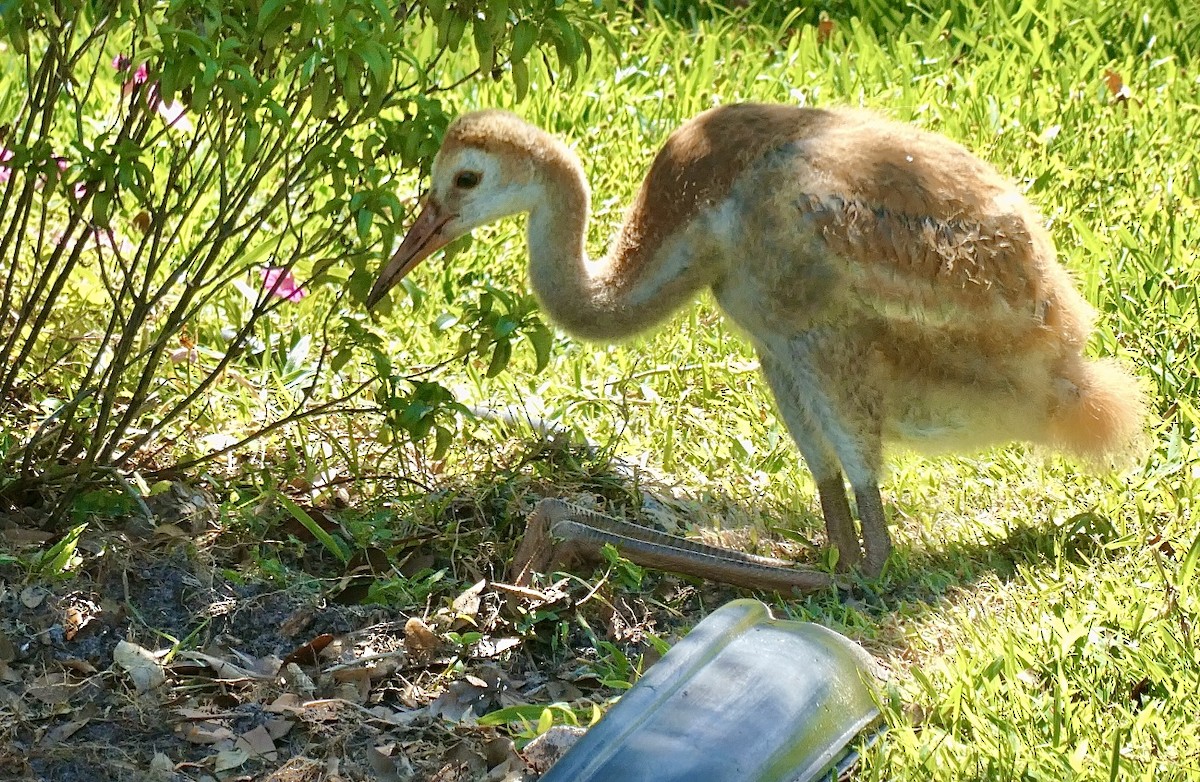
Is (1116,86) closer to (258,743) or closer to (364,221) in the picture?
(364,221)

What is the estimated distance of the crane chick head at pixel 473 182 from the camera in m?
4.41

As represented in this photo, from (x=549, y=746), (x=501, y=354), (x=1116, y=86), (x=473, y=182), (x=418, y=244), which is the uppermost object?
(x=473, y=182)

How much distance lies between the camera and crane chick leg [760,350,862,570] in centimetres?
458

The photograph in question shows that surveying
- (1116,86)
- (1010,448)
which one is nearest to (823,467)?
(1010,448)

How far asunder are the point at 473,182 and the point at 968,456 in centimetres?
184

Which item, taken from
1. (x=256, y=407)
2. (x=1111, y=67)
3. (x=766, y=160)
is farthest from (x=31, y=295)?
(x=1111, y=67)

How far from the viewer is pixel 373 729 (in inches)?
147

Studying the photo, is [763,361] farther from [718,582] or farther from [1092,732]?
[1092,732]

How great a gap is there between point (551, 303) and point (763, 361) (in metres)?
0.64

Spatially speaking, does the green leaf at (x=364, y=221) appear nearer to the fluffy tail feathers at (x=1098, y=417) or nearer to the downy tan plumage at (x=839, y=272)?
the downy tan plumage at (x=839, y=272)

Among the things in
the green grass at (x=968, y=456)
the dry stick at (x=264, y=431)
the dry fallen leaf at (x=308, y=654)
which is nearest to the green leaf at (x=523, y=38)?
the green grass at (x=968, y=456)

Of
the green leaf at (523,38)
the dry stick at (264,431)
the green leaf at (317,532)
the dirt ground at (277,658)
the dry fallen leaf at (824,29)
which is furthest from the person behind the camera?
the dry fallen leaf at (824,29)

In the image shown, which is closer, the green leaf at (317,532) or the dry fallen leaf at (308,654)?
the dry fallen leaf at (308,654)

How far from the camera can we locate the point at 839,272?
13.8 feet
